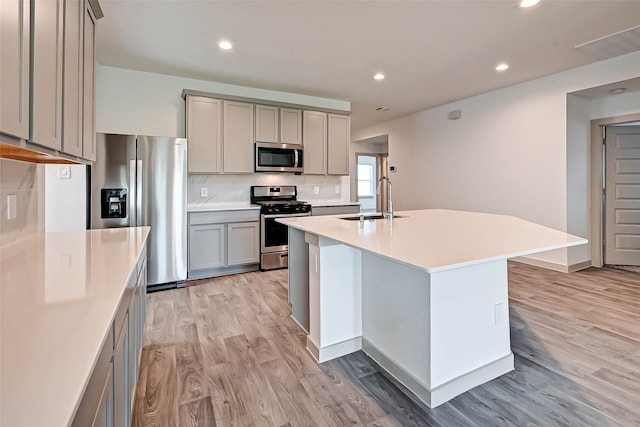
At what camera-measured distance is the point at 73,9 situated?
1679 millimetres

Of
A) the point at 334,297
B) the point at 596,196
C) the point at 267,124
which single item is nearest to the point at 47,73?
the point at 334,297

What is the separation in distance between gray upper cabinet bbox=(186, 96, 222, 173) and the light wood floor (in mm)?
1872

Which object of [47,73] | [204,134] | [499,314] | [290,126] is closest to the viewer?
[47,73]

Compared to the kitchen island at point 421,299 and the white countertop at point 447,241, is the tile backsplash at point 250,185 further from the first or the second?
the white countertop at point 447,241

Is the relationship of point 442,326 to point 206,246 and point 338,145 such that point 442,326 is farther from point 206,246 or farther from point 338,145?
point 338,145

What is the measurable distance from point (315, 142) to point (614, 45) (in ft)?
11.9

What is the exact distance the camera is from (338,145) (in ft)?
16.9

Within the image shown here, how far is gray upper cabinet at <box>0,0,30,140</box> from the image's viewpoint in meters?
1.01

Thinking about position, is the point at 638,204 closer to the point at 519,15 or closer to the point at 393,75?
the point at 519,15

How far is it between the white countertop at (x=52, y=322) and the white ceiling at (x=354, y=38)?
2204mm

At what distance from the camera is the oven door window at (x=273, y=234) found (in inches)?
167

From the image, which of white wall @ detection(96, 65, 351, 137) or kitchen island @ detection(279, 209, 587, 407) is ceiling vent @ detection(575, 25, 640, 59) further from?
white wall @ detection(96, 65, 351, 137)

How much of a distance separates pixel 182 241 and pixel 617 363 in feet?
13.0

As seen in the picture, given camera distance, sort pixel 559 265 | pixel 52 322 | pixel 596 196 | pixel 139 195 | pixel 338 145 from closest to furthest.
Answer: pixel 52 322 → pixel 139 195 → pixel 559 265 → pixel 596 196 → pixel 338 145
